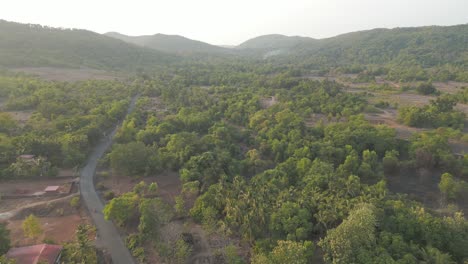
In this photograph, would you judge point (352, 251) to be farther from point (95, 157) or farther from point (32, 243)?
point (95, 157)

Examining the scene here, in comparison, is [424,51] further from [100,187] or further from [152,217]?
[152,217]

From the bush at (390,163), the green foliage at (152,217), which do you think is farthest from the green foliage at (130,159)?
the bush at (390,163)

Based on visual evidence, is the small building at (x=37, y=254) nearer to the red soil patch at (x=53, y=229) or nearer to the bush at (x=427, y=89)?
the red soil patch at (x=53, y=229)

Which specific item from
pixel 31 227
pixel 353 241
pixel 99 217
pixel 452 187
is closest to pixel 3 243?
pixel 31 227

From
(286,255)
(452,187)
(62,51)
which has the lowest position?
(452,187)

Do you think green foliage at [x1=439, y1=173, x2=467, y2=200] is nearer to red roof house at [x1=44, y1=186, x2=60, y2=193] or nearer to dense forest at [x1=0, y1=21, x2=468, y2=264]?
dense forest at [x1=0, y1=21, x2=468, y2=264]

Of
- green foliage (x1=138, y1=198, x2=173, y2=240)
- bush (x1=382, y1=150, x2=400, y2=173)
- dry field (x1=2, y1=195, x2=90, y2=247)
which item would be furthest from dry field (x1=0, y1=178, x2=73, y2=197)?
bush (x1=382, y1=150, x2=400, y2=173)
